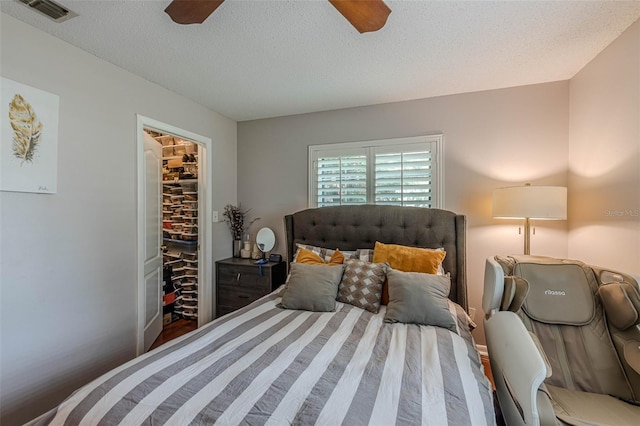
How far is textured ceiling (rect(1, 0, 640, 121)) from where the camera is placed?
155cm

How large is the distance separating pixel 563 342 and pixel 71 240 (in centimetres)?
309

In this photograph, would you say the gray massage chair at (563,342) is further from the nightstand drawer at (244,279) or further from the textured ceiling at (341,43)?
the nightstand drawer at (244,279)

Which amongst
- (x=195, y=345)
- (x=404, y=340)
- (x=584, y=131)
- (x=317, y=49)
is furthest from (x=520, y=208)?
(x=195, y=345)

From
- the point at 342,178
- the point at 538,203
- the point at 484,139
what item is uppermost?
the point at 484,139

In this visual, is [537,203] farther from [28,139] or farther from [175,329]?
[175,329]

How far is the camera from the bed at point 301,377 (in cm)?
101

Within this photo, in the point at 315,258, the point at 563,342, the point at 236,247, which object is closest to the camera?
the point at 563,342

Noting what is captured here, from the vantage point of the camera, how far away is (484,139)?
2.57 m

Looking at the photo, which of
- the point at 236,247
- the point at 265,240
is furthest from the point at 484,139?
the point at 236,247

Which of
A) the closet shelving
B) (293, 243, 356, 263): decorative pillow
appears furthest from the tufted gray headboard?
the closet shelving

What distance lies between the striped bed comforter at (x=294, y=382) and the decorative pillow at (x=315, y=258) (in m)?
0.82

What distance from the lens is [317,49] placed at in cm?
192

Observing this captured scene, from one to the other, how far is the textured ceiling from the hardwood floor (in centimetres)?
249

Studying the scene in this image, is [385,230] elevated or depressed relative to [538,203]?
depressed
